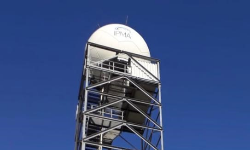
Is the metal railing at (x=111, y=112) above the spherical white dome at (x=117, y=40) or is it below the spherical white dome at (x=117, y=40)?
below

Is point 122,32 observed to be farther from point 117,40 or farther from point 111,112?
point 111,112

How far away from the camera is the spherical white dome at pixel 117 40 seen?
100.0 feet

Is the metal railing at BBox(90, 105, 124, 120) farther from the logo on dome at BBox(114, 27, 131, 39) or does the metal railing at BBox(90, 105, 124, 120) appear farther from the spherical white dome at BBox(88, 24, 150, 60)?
the logo on dome at BBox(114, 27, 131, 39)

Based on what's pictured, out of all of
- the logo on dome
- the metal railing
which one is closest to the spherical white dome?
the logo on dome

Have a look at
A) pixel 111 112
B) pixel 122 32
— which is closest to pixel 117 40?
pixel 122 32

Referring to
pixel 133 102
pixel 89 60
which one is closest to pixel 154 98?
pixel 133 102

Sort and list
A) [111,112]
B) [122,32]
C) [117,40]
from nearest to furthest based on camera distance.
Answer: [111,112] < [117,40] < [122,32]

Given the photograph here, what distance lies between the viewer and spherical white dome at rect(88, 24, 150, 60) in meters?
30.5

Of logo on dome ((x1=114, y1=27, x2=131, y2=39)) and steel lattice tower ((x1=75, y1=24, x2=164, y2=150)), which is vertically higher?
logo on dome ((x1=114, y1=27, x2=131, y2=39))

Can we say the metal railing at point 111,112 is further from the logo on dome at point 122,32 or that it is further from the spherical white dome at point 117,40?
the logo on dome at point 122,32

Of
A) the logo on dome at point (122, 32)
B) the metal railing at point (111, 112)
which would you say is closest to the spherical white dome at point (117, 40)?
the logo on dome at point (122, 32)

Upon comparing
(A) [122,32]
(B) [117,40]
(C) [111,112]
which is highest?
(A) [122,32]

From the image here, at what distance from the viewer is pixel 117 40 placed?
103ft

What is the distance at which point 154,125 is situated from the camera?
28156mm
